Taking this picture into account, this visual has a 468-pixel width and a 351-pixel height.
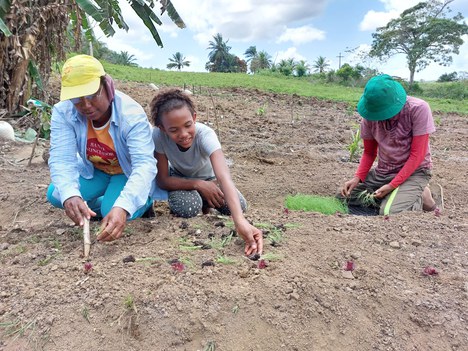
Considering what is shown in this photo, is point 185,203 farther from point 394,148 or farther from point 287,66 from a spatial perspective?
point 287,66

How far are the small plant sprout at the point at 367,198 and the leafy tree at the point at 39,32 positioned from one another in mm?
3558

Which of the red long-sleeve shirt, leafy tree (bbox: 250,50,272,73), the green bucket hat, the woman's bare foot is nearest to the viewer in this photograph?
the green bucket hat

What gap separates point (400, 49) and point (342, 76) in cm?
393

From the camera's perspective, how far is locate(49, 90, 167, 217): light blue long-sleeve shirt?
2.24 metres

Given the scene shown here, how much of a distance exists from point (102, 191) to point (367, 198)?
2031 mm

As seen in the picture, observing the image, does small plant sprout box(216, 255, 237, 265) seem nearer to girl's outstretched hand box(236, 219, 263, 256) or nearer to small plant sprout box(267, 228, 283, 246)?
girl's outstretched hand box(236, 219, 263, 256)

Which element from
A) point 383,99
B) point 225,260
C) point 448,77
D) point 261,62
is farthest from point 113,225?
point 261,62

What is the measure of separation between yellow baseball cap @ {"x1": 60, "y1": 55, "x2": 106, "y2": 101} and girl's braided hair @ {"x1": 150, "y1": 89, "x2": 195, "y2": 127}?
0.43m

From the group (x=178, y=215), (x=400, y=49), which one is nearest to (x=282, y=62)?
(x=400, y=49)

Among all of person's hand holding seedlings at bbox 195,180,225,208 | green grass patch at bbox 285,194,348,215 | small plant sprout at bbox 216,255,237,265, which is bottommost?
green grass patch at bbox 285,194,348,215

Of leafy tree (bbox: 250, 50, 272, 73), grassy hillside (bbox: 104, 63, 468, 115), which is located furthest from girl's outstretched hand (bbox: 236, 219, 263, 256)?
leafy tree (bbox: 250, 50, 272, 73)

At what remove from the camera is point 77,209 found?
2.15 metres

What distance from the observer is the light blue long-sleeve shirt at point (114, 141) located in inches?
88.1

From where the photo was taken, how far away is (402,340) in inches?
66.3
